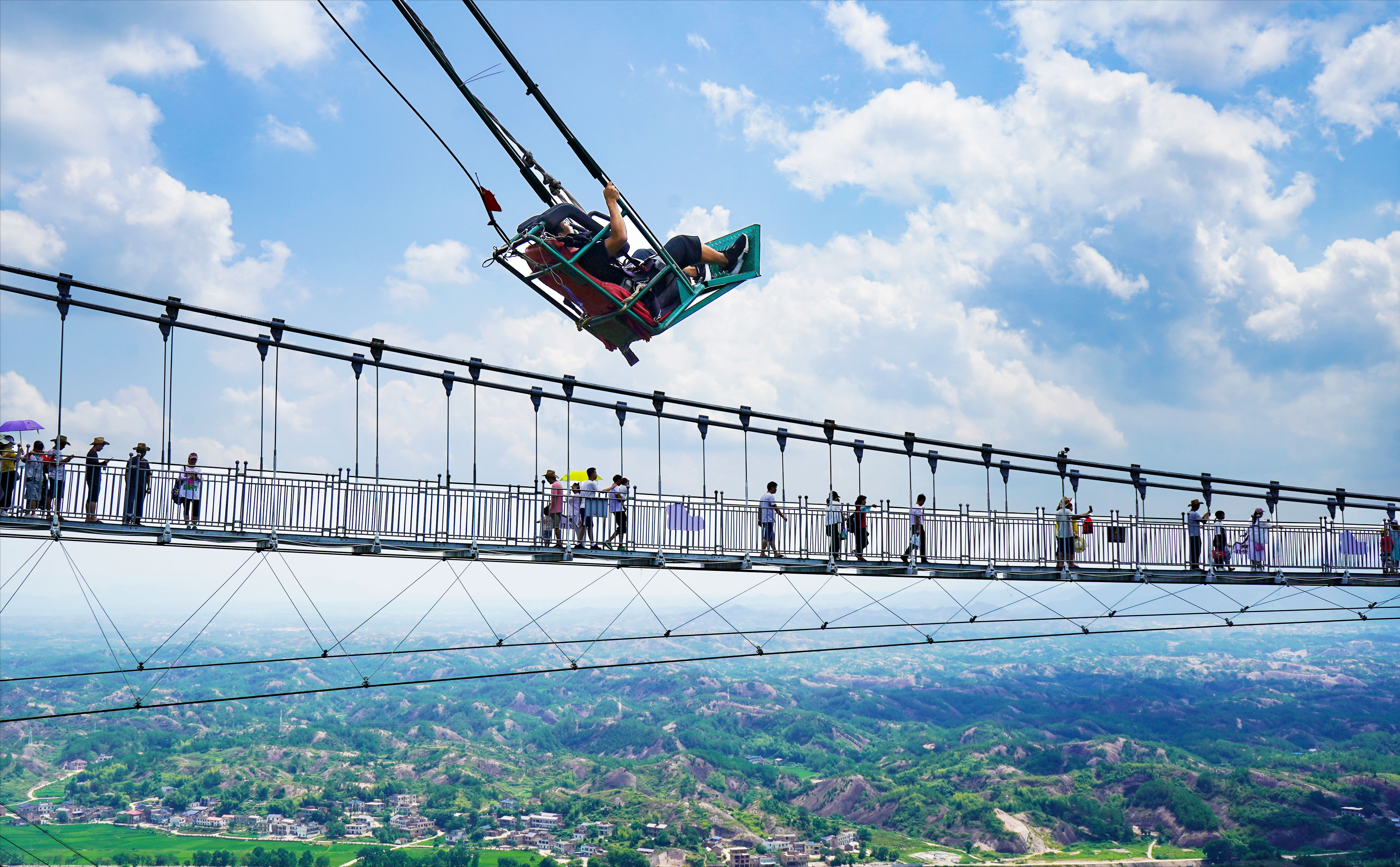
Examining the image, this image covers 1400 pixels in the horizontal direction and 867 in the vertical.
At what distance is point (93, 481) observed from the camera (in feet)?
67.5

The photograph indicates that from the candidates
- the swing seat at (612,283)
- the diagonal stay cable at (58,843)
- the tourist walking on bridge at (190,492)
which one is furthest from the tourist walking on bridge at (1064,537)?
the diagonal stay cable at (58,843)

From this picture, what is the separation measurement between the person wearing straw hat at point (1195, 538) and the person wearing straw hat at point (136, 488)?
2880 centimetres

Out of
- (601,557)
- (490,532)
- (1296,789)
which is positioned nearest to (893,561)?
(601,557)

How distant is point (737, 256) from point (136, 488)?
1709cm

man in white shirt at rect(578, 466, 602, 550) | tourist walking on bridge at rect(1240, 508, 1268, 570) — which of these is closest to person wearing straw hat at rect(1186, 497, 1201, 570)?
tourist walking on bridge at rect(1240, 508, 1268, 570)

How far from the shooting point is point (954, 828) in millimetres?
172250

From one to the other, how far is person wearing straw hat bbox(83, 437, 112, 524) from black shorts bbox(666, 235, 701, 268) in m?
15.0

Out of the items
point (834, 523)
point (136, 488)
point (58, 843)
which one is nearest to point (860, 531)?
point (834, 523)

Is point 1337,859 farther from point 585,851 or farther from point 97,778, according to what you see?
point 97,778

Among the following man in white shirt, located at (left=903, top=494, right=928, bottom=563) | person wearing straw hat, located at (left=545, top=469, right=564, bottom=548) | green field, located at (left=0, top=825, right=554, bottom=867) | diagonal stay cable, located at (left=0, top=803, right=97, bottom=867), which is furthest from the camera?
green field, located at (left=0, top=825, right=554, bottom=867)

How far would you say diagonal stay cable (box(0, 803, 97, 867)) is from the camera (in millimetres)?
137125

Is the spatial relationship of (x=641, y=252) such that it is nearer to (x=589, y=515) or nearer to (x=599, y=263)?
(x=599, y=263)

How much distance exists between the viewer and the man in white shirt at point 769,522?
27.1 meters

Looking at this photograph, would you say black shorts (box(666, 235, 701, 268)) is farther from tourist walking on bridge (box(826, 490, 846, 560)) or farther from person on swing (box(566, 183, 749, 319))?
tourist walking on bridge (box(826, 490, 846, 560))
